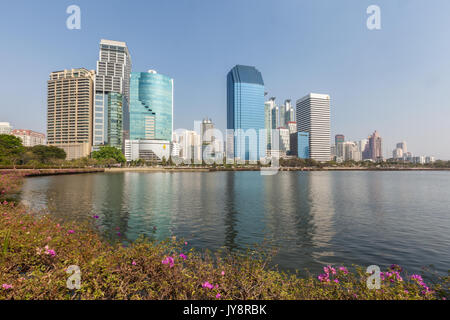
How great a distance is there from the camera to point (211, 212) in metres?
26.1

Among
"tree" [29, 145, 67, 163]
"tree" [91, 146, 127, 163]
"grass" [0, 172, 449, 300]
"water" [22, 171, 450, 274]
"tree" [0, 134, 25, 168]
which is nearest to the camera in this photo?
"grass" [0, 172, 449, 300]

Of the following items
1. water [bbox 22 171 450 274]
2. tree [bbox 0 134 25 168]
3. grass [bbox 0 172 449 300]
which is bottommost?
water [bbox 22 171 450 274]

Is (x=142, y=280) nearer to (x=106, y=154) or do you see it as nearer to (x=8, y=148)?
(x=8, y=148)

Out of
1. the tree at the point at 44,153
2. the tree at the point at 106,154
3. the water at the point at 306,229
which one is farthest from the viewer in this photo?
the tree at the point at 106,154

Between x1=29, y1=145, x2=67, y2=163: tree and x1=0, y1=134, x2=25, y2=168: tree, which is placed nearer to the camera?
x1=0, y1=134, x2=25, y2=168: tree

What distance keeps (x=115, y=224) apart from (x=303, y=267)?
51.8ft

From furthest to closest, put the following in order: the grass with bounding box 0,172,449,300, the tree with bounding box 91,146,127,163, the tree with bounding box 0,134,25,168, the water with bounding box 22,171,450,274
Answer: the tree with bounding box 91,146,127,163
the tree with bounding box 0,134,25,168
the water with bounding box 22,171,450,274
the grass with bounding box 0,172,449,300

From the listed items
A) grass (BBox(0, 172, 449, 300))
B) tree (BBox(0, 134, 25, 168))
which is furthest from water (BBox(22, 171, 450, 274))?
tree (BBox(0, 134, 25, 168))

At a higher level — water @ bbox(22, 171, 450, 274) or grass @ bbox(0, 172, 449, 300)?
grass @ bbox(0, 172, 449, 300)

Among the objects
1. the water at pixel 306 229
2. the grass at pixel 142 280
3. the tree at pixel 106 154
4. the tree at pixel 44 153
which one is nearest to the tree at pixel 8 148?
the tree at pixel 44 153

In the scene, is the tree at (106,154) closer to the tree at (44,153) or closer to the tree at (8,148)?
the tree at (44,153)

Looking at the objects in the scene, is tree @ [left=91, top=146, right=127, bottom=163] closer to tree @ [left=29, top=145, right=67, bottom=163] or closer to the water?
tree @ [left=29, top=145, right=67, bottom=163]
